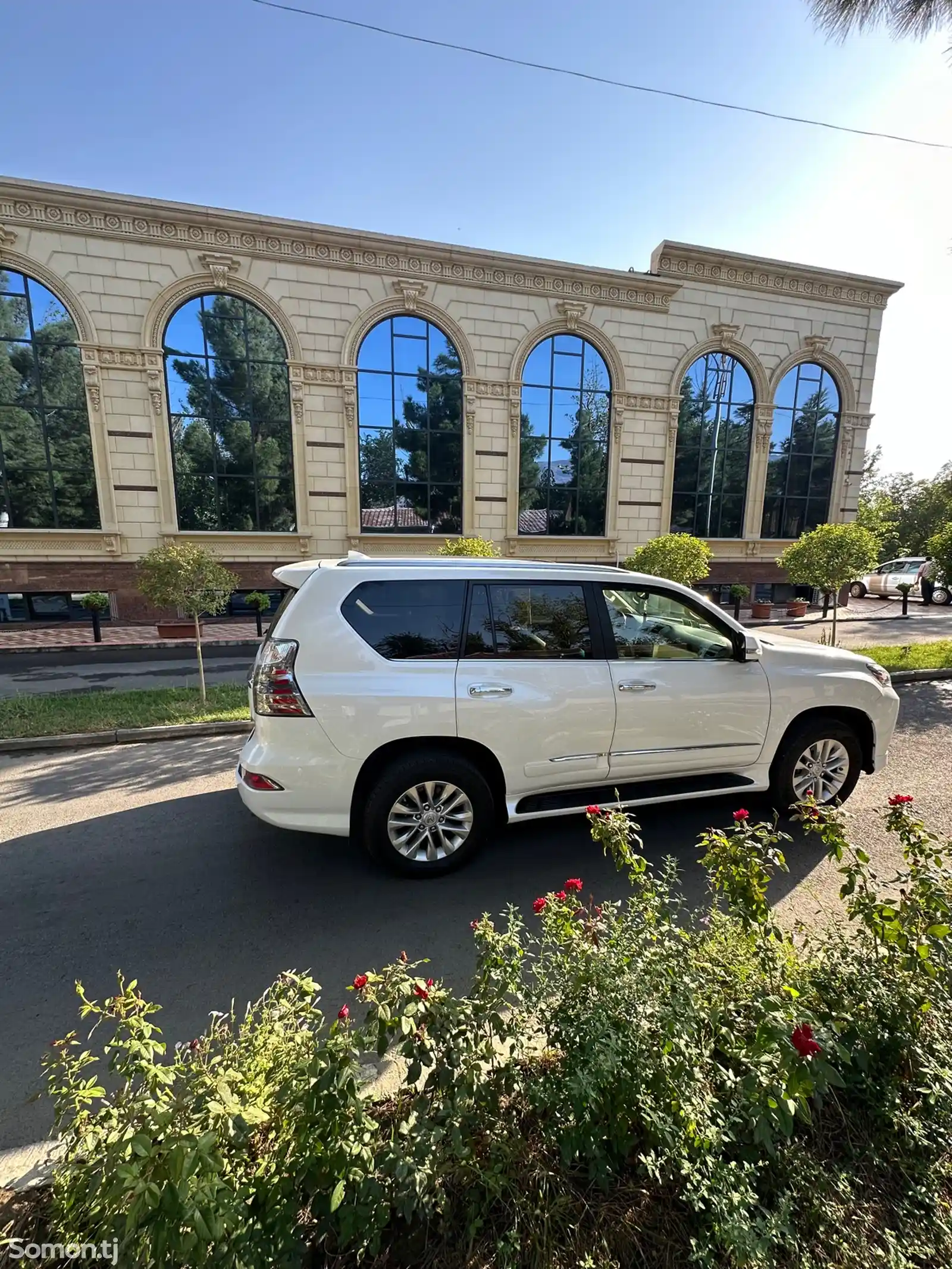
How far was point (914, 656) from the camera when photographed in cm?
1059

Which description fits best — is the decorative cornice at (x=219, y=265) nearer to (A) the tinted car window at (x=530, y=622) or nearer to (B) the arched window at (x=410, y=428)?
(B) the arched window at (x=410, y=428)

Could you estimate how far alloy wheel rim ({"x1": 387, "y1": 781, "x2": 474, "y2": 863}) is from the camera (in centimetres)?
355

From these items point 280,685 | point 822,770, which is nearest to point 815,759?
point 822,770

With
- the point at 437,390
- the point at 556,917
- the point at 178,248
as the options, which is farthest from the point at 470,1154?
the point at 178,248

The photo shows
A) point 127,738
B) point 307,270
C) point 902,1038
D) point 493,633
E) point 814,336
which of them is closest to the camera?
point 902,1038

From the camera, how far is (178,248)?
1434cm

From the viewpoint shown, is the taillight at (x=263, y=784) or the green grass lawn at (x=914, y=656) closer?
the taillight at (x=263, y=784)

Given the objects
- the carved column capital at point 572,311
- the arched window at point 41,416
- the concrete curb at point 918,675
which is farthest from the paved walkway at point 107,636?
the carved column capital at point 572,311

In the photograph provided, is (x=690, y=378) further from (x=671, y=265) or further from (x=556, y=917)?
(x=556, y=917)

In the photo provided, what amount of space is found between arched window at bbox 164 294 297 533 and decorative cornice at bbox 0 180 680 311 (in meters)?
1.62

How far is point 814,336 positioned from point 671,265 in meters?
6.13

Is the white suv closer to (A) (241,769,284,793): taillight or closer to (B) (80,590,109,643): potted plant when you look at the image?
(A) (241,769,284,793): taillight

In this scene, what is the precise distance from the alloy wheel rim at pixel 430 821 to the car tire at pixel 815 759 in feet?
8.32

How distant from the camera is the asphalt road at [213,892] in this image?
267 cm
